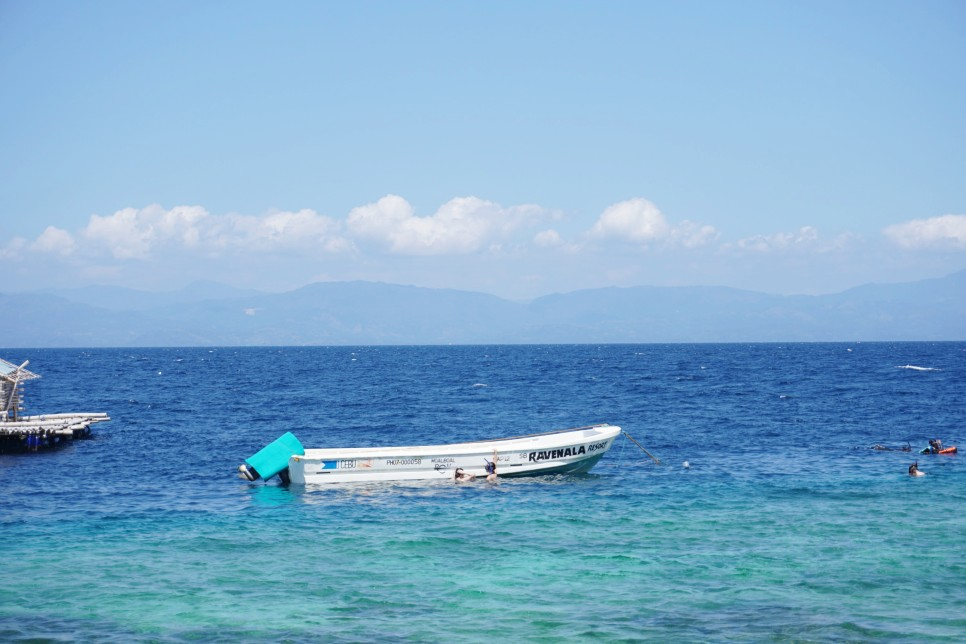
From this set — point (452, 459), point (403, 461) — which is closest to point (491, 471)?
point (452, 459)

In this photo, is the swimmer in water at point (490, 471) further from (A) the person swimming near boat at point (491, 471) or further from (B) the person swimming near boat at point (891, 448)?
(B) the person swimming near boat at point (891, 448)

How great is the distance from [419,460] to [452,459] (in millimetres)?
1502

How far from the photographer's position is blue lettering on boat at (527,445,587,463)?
40281mm

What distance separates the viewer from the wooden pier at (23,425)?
52.8 meters

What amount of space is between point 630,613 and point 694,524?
9.73m

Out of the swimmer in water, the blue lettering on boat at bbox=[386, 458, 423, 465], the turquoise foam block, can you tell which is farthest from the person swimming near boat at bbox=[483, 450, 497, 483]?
the turquoise foam block

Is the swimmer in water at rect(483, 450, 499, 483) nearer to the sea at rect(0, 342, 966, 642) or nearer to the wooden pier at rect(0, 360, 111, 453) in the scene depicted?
the sea at rect(0, 342, 966, 642)

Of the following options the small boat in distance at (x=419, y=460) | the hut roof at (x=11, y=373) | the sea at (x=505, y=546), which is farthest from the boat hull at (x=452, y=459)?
the hut roof at (x=11, y=373)

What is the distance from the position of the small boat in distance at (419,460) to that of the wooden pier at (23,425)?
2129 cm

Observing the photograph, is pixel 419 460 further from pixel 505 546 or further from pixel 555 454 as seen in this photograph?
pixel 505 546

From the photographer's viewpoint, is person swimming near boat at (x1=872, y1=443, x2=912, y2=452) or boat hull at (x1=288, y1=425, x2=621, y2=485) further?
person swimming near boat at (x1=872, y1=443, x2=912, y2=452)

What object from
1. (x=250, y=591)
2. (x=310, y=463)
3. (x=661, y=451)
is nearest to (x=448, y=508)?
(x=310, y=463)

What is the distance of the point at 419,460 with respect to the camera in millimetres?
39031

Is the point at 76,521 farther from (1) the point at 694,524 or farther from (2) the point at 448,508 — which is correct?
(1) the point at 694,524
